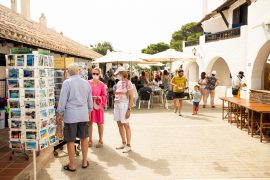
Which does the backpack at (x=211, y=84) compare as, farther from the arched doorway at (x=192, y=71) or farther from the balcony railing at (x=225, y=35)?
the arched doorway at (x=192, y=71)

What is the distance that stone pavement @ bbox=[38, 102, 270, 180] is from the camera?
5.06m

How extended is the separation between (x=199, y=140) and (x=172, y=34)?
60512 mm

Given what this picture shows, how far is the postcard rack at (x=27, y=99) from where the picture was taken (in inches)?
194

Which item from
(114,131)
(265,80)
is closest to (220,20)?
(265,80)

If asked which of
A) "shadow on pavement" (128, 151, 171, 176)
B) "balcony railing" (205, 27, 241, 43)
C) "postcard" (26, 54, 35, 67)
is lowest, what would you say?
"shadow on pavement" (128, 151, 171, 176)

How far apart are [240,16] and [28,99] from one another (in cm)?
1739

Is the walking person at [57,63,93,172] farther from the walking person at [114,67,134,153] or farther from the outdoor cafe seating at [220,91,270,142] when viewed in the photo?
the outdoor cafe seating at [220,91,270,142]

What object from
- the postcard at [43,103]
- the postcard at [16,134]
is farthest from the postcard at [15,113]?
the postcard at [43,103]

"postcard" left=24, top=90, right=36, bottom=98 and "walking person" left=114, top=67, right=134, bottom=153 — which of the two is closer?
"postcard" left=24, top=90, right=36, bottom=98

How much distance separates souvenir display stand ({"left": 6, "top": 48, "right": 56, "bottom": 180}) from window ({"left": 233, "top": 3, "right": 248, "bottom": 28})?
1647cm

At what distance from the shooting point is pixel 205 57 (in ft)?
68.1

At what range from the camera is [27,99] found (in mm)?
4957

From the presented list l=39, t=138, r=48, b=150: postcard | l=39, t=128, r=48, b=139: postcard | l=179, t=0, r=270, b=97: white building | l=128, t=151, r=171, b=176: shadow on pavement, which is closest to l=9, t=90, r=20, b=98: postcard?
l=39, t=128, r=48, b=139: postcard

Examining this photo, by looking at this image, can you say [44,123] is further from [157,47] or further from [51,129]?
[157,47]
